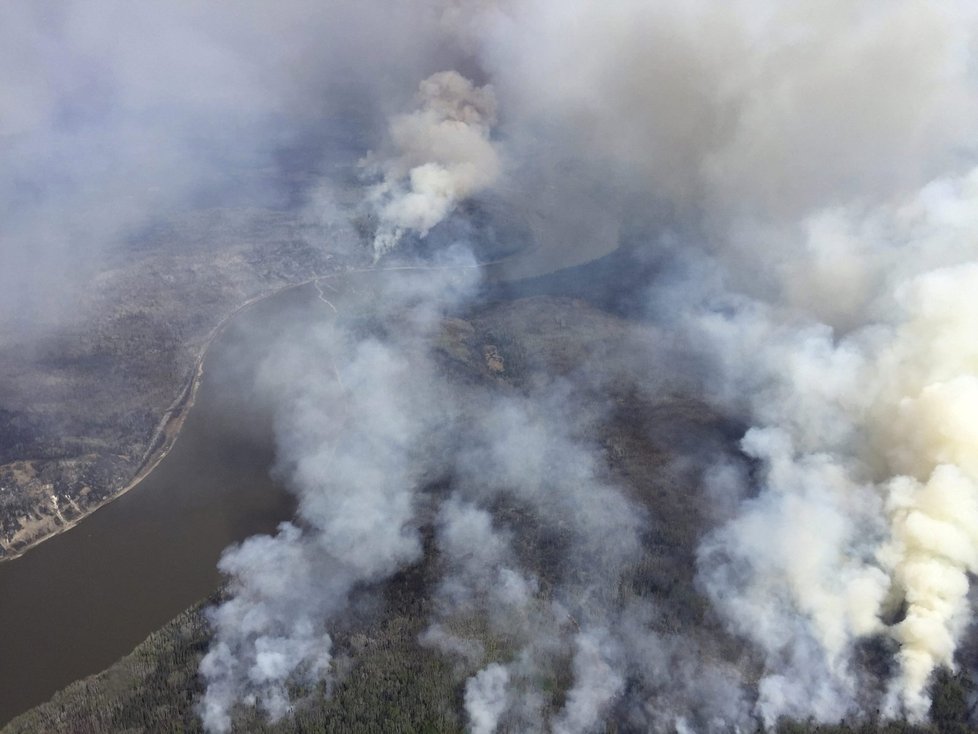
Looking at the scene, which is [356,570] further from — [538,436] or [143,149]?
[143,149]

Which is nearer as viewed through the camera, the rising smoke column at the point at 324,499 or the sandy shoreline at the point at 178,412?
the rising smoke column at the point at 324,499

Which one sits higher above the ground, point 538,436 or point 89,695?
point 538,436

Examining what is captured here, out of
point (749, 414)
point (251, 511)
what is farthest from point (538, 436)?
point (251, 511)

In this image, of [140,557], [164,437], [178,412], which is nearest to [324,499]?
[140,557]

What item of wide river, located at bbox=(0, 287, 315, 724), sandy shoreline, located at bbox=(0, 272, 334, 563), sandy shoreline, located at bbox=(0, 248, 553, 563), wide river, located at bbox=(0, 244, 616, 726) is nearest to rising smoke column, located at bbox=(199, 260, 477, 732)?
wide river, located at bbox=(0, 244, 616, 726)

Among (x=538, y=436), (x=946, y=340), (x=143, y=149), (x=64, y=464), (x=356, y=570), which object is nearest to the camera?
(x=356, y=570)

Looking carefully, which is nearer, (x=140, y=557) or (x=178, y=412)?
(x=140, y=557)

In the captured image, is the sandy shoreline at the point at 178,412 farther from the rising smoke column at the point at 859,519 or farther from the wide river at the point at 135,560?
the rising smoke column at the point at 859,519

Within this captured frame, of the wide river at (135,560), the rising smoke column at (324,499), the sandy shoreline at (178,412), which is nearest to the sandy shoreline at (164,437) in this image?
the sandy shoreline at (178,412)

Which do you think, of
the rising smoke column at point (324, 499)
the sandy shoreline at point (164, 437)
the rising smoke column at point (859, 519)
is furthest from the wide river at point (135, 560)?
the rising smoke column at point (859, 519)

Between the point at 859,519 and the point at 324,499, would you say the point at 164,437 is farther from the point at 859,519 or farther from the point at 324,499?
the point at 859,519

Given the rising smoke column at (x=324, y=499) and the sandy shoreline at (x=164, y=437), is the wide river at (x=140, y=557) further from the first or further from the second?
the rising smoke column at (x=324, y=499)
